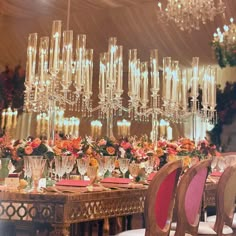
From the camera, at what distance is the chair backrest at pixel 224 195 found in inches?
109

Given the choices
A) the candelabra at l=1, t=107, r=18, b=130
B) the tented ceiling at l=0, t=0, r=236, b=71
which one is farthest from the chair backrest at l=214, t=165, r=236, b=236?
the candelabra at l=1, t=107, r=18, b=130

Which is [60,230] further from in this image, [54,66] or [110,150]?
[54,66]

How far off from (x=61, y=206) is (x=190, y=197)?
734mm

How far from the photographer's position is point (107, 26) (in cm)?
723

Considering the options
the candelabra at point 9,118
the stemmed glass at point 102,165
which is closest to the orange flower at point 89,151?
the stemmed glass at point 102,165

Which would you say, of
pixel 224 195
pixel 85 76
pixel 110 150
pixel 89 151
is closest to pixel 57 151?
pixel 89 151

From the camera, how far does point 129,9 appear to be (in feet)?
22.4

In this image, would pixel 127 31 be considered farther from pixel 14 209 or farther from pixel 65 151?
pixel 14 209

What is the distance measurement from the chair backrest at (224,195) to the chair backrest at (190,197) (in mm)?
229

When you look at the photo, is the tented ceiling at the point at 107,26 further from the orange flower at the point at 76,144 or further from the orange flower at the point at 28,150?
the orange flower at the point at 28,150

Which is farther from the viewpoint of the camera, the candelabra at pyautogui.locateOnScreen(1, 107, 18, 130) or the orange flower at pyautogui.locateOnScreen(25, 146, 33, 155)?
the candelabra at pyautogui.locateOnScreen(1, 107, 18, 130)

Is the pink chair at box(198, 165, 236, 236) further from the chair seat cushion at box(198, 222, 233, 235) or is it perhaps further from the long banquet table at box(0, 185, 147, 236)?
the long banquet table at box(0, 185, 147, 236)

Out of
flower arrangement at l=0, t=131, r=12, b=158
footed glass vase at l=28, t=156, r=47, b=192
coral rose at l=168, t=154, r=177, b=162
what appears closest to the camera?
footed glass vase at l=28, t=156, r=47, b=192

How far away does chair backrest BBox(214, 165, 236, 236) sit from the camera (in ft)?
9.12
